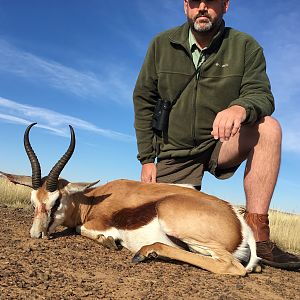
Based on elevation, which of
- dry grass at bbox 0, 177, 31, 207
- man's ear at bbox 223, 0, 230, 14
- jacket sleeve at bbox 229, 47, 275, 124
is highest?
man's ear at bbox 223, 0, 230, 14

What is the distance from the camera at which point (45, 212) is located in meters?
5.36

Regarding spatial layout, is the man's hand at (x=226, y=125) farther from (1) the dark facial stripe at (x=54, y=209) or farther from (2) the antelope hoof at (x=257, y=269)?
(1) the dark facial stripe at (x=54, y=209)

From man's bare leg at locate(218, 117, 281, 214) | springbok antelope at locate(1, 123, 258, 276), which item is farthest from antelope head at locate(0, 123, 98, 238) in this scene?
man's bare leg at locate(218, 117, 281, 214)

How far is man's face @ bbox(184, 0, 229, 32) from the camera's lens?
19.8ft

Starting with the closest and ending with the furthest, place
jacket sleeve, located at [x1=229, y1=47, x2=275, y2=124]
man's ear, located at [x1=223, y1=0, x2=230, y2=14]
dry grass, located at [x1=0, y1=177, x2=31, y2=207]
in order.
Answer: jacket sleeve, located at [x1=229, y1=47, x2=275, y2=124] → man's ear, located at [x1=223, y1=0, x2=230, y2=14] → dry grass, located at [x1=0, y1=177, x2=31, y2=207]

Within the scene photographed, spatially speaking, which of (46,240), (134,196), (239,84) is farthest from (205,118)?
(46,240)

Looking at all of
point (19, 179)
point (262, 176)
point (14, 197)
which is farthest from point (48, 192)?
point (14, 197)

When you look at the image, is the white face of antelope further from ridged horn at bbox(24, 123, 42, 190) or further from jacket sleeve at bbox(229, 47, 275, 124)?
jacket sleeve at bbox(229, 47, 275, 124)

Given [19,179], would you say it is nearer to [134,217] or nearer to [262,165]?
[134,217]

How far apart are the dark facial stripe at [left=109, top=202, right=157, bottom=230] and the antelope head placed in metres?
0.70

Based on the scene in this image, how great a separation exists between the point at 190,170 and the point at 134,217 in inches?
73.8

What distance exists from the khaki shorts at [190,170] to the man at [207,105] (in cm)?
2

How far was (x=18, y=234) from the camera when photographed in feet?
17.5

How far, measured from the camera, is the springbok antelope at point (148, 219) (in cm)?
426
